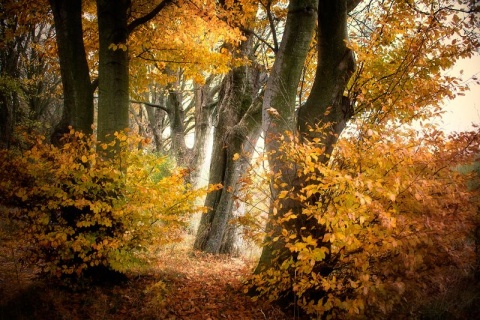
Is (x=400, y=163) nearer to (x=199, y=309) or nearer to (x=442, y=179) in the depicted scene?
(x=442, y=179)

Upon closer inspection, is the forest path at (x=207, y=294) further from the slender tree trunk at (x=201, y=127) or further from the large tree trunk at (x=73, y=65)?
the slender tree trunk at (x=201, y=127)

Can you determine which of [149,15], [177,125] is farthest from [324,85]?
[177,125]

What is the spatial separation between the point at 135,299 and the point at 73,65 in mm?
3827

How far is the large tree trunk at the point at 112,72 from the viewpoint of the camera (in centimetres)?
469

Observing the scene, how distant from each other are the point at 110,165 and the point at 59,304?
1824 mm

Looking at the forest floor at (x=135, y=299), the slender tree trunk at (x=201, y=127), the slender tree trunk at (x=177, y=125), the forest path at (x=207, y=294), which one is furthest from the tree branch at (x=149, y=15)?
the slender tree trunk at (x=177, y=125)

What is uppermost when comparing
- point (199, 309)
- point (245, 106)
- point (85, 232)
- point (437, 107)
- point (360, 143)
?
point (245, 106)

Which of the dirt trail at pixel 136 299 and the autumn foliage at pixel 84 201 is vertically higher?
the autumn foliage at pixel 84 201

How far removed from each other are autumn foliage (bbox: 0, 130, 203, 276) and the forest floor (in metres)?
0.37

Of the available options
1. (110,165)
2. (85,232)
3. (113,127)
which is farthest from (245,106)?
(85,232)

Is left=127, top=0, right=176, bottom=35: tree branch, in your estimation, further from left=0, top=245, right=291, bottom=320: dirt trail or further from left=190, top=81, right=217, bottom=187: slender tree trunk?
left=190, top=81, right=217, bottom=187: slender tree trunk

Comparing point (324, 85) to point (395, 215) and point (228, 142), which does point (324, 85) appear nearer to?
point (395, 215)

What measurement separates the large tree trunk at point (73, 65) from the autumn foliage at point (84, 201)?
1.09 meters

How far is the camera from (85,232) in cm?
401
